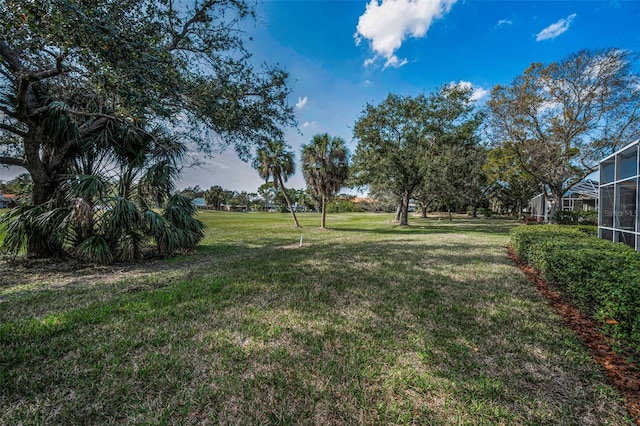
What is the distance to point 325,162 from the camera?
678 inches

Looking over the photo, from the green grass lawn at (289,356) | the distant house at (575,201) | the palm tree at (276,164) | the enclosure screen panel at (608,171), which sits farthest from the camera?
the distant house at (575,201)

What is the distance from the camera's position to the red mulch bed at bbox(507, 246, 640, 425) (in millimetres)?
2111

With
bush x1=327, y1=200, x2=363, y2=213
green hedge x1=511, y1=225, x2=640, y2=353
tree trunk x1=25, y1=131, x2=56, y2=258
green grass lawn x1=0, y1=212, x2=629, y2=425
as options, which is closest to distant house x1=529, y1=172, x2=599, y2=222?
green hedge x1=511, y1=225, x2=640, y2=353

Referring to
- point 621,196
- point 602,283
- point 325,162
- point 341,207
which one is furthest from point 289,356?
point 341,207

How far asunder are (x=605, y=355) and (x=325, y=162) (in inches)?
617

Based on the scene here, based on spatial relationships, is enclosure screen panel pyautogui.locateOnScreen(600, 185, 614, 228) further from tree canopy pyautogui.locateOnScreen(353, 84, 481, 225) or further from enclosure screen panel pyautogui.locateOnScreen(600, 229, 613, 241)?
tree canopy pyautogui.locateOnScreen(353, 84, 481, 225)

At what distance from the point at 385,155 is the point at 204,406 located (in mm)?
18647

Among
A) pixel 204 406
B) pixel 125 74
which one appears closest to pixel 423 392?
pixel 204 406

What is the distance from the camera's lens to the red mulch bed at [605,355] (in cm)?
211

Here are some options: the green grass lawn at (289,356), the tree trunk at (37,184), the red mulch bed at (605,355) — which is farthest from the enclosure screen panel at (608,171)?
the tree trunk at (37,184)

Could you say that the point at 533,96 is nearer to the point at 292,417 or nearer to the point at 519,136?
the point at 519,136

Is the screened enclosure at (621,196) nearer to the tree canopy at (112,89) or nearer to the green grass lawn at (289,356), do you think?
the green grass lawn at (289,356)

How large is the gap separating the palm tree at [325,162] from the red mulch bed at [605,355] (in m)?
14.0

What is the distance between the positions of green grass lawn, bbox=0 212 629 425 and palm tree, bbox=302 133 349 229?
1312cm
